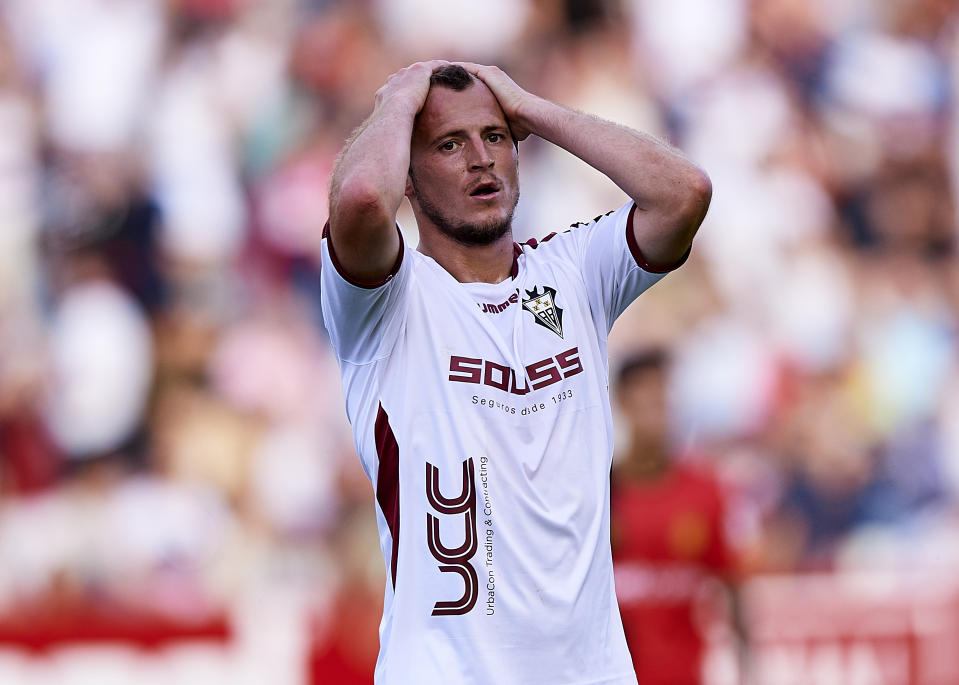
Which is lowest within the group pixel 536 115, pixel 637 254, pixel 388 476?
pixel 388 476

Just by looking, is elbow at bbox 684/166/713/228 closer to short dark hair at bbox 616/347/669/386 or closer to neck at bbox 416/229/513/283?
neck at bbox 416/229/513/283

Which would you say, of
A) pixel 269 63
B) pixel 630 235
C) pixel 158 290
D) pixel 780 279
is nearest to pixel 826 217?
pixel 780 279

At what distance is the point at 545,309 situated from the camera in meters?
3.64

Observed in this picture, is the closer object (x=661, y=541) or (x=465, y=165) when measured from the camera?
(x=465, y=165)

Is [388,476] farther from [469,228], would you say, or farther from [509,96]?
[509,96]

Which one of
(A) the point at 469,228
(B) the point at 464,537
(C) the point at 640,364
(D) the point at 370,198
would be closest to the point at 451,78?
(A) the point at 469,228

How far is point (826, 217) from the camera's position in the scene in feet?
39.2

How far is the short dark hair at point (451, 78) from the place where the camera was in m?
3.79

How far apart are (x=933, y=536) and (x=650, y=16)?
201 inches

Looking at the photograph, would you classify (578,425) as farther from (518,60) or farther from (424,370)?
(518,60)

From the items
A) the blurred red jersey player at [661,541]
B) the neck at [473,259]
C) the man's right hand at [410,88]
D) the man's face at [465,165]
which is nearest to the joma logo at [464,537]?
the neck at [473,259]

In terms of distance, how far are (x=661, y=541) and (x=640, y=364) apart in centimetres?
88

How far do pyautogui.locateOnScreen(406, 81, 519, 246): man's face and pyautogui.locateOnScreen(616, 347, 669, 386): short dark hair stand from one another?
3110 millimetres

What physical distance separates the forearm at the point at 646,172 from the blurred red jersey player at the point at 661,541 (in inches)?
121
